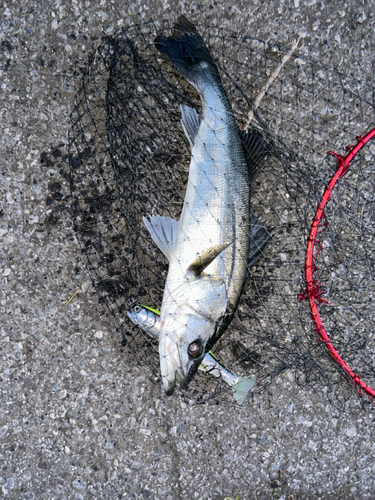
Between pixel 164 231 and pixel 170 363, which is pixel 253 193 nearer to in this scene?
pixel 164 231

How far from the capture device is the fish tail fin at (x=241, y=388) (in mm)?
2840

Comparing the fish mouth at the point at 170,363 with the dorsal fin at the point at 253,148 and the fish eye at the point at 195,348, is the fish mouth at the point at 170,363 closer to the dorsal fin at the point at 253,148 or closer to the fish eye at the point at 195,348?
the fish eye at the point at 195,348

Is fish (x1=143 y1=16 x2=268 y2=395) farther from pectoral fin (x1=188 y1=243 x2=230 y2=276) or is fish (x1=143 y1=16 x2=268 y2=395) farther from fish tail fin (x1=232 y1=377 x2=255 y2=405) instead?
fish tail fin (x1=232 y1=377 x2=255 y2=405)

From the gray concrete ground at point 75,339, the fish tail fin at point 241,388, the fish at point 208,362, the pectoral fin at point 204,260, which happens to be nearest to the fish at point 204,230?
the pectoral fin at point 204,260

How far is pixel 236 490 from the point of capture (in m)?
3.04

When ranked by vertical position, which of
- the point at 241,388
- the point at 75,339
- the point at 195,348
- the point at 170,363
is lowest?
the point at 75,339

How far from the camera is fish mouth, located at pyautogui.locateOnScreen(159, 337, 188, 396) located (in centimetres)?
247

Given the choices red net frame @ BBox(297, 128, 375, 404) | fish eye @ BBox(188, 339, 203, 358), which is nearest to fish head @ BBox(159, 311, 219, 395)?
fish eye @ BBox(188, 339, 203, 358)

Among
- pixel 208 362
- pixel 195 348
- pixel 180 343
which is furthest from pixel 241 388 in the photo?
pixel 180 343

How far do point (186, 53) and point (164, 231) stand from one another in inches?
53.7

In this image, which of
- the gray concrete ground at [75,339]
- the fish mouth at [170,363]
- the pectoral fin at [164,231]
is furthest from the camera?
the gray concrete ground at [75,339]

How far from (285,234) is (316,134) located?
0.90 metres

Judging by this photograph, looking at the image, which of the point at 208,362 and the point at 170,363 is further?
the point at 208,362

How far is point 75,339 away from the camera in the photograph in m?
2.92
